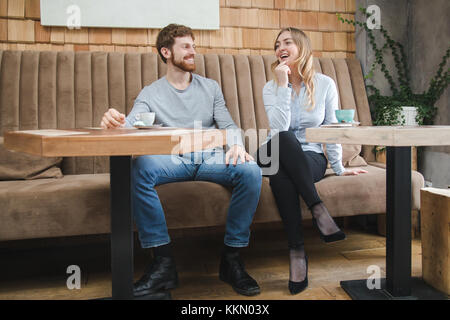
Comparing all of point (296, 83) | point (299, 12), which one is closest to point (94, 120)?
point (296, 83)

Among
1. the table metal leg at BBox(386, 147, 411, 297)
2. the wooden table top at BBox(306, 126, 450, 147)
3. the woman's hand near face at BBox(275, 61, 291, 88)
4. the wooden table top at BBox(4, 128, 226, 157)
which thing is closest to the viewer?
the wooden table top at BBox(4, 128, 226, 157)

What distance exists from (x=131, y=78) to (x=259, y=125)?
0.82 meters

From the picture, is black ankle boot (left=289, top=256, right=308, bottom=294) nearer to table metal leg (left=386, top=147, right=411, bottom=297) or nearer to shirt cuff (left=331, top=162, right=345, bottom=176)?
table metal leg (left=386, top=147, right=411, bottom=297)

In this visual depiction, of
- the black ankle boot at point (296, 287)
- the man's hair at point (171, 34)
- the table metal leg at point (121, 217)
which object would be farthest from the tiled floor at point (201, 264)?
the man's hair at point (171, 34)

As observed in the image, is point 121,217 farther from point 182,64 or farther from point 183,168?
point 182,64

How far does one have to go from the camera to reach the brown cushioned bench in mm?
1517

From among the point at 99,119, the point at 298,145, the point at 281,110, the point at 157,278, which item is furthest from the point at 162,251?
the point at 99,119

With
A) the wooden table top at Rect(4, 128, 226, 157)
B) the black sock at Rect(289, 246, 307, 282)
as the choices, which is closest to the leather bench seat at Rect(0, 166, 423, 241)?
the black sock at Rect(289, 246, 307, 282)

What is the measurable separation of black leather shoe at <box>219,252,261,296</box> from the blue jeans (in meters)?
0.07

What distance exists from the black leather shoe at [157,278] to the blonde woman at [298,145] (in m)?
0.48

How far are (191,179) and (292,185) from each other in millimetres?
451

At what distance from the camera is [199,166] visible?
167cm

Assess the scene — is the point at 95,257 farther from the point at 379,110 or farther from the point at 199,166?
the point at 379,110

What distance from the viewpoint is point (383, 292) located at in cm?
141
